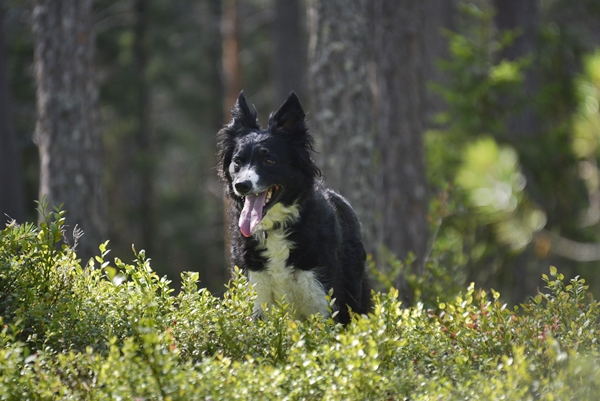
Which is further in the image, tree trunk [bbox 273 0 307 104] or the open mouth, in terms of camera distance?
tree trunk [bbox 273 0 307 104]

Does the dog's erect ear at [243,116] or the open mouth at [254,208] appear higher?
the dog's erect ear at [243,116]

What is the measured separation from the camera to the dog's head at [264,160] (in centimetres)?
665

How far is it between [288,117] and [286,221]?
111 cm

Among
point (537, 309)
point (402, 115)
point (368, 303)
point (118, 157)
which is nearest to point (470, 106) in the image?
point (402, 115)

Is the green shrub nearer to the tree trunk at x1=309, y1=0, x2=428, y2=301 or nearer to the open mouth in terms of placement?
the open mouth

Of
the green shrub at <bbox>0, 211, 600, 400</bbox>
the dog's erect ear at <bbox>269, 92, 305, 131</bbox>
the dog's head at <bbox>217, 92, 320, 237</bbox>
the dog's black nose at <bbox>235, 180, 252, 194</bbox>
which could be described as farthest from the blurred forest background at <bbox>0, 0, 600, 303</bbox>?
the dog's black nose at <bbox>235, 180, 252, 194</bbox>

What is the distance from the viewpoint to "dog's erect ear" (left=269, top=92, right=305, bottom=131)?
717 cm

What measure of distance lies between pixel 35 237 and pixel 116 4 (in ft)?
68.3

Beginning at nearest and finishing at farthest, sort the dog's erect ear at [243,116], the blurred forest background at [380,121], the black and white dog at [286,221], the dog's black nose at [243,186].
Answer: the dog's black nose at [243,186], the black and white dog at [286,221], the dog's erect ear at [243,116], the blurred forest background at [380,121]

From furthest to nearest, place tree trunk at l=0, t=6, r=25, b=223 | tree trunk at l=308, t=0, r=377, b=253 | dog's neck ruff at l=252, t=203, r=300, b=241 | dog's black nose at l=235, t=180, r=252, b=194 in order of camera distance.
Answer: tree trunk at l=0, t=6, r=25, b=223, tree trunk at l=308, t=0, r=377, b=253, dog's neck ruff at l=252, t=203, r=300, b=241, dog's black nose at l=235, t=180, r=252, b=194

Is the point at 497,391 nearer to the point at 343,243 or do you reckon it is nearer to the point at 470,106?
the point at 343,243

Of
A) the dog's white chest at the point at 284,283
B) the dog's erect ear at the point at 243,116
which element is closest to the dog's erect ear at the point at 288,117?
the dog's erect ear at the point at 243,116

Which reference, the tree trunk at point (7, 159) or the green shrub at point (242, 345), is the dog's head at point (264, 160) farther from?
the tree trunk at point (7, 159)

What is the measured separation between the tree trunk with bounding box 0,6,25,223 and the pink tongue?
432 inches
